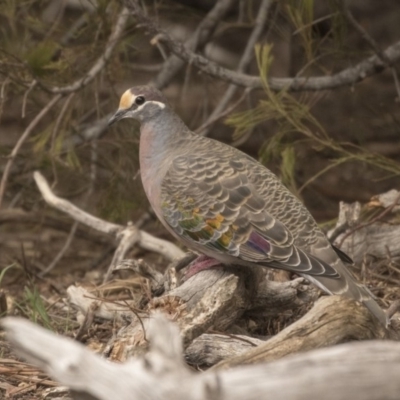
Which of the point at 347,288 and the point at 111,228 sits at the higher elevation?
the point at 347,288

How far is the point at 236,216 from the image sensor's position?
3797 millimetres

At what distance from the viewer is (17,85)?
493cm

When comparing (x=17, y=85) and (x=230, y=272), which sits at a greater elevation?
(x=17, y=85)

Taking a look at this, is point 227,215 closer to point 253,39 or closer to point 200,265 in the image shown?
point 200,265

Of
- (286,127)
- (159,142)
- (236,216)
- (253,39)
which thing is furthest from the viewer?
(253,39)

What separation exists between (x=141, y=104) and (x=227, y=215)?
2.53 feet

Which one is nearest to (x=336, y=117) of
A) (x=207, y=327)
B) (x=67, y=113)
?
(x=67, y=113)

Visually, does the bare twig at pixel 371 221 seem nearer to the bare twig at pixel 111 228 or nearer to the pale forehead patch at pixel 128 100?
the bare twig at pixel 111 228

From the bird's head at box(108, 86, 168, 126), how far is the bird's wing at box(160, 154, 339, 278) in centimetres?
34

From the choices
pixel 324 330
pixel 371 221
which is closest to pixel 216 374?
pixel 324 330

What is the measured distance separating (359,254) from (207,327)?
1.53 m

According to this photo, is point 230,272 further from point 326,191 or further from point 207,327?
point 326,191

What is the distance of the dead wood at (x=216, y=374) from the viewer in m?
2.01

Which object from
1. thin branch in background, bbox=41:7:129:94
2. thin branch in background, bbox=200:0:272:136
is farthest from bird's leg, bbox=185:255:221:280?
thin branch in background, bbox=200:0:272:136
